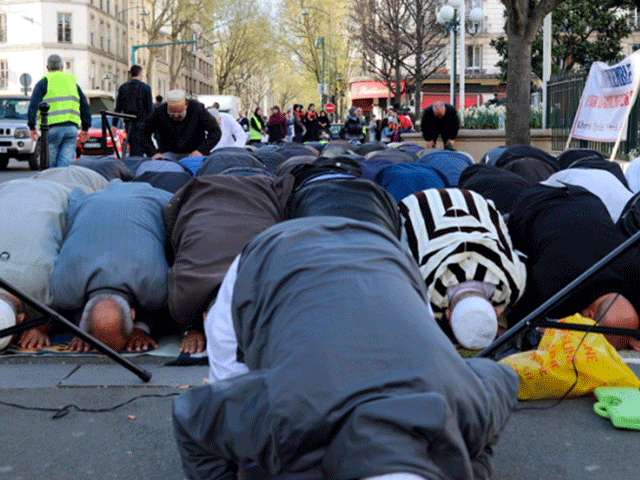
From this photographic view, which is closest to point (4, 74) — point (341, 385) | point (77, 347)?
point (77, 347)

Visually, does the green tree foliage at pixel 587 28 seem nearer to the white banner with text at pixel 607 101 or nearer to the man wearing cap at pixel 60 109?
the white banner with text at pixel 607 101

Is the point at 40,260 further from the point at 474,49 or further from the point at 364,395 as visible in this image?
the point at 474,49

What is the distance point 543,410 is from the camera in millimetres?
4555

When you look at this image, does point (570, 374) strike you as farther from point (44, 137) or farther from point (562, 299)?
point (44, 137)

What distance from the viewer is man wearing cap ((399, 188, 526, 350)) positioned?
4.99m

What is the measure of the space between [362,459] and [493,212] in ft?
13.0

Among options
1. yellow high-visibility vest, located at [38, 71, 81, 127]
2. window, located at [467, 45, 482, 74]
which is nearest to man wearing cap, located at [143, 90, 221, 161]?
yellow high-visibility vest, located at [38, 71, 81, 127]

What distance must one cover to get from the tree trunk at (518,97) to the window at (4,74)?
54896 millimetres

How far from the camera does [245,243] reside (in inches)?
220

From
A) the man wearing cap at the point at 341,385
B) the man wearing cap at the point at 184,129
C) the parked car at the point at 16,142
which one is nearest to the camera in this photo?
the man wearing cap at the point at 341,385

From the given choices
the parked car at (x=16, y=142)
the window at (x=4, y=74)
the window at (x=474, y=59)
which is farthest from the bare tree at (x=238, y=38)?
the parked car at (x=16, y=142)

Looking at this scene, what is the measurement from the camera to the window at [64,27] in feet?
216

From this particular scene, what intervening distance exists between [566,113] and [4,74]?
5624 centimetres

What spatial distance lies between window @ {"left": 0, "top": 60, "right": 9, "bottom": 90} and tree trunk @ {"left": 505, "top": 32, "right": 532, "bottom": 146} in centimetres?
5490
